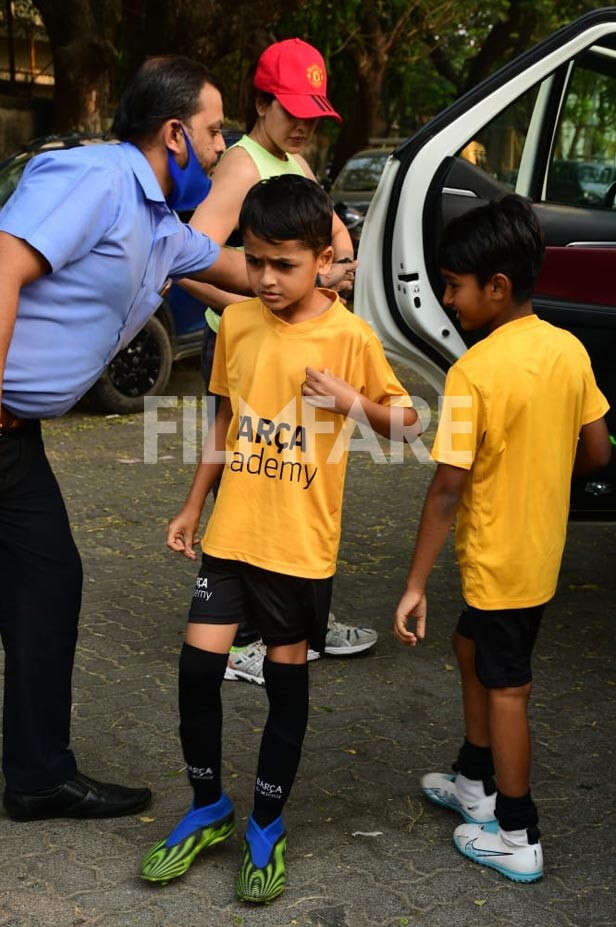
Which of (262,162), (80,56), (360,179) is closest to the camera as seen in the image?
(262,162)

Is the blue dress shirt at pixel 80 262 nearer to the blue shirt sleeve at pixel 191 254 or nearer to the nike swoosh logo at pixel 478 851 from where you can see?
the blue shirt sleeve at pixel 191 254

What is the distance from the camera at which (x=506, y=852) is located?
3.14 meters

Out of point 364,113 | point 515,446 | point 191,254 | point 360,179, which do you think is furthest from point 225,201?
point 364,113

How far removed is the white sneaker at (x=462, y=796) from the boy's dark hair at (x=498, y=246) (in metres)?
1.28

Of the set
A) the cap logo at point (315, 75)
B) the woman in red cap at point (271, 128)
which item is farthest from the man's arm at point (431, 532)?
the cap logo at point (315, 75)

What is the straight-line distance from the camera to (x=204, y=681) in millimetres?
3029

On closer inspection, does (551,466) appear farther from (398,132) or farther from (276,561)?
(398,132)

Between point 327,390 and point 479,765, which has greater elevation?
point 327,390

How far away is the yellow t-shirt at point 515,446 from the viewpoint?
2955mm

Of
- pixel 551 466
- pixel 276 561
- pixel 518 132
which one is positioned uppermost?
pixel 518 132

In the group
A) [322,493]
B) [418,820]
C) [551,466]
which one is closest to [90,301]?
[322,493]

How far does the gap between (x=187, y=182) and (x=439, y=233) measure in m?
1.66

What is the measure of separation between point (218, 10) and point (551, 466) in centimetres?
1082

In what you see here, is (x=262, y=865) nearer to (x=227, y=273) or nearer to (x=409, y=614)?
(x=409, y=614)
